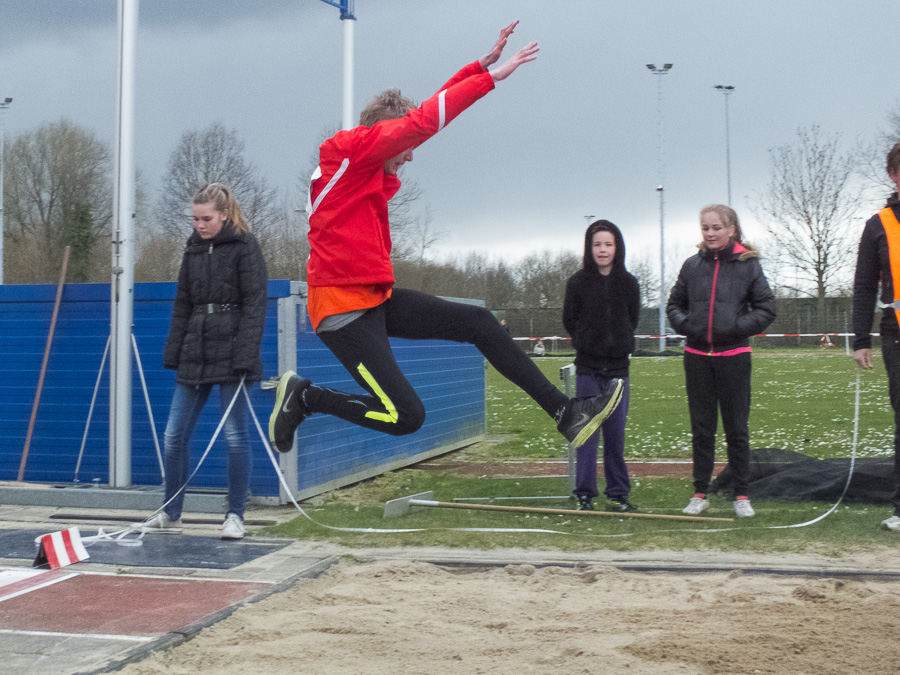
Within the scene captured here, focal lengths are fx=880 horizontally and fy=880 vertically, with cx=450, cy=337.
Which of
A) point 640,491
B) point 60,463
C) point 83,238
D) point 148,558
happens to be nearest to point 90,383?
point 60,463

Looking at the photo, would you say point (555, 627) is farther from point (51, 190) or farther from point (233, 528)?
point (51, 190)

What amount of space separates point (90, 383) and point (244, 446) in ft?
7.38

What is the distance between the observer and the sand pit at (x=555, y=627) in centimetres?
296

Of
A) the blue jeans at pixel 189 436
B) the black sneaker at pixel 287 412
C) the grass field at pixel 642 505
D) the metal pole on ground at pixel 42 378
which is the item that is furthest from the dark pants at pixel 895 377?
the metal pole on ground at pixel 42 378

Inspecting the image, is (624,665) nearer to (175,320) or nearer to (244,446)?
(244,446)

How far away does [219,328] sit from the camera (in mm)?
5398

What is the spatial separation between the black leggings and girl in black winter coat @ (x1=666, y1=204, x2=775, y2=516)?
1.80 meters

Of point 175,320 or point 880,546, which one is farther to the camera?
point 175,320

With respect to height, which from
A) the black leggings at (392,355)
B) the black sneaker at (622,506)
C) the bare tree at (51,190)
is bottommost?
the black sneaker at (622,506)

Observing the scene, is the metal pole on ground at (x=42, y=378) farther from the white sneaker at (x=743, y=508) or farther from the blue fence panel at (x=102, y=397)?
the white sneaker at (x=743, y=508)

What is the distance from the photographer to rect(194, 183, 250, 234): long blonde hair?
5.46m

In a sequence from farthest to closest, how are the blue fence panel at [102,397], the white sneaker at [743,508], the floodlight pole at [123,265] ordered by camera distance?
the blue fence panel at [102,397] → the floodlight pole at [123,265] → the white sneaker at [743,508]

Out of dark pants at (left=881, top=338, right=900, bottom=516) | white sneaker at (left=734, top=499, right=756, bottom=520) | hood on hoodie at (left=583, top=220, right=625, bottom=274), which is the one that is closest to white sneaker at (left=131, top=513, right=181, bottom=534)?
hood on hoodie at (left=583, top=220, right=625, bottom=274)

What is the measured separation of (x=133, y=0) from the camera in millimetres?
6625
